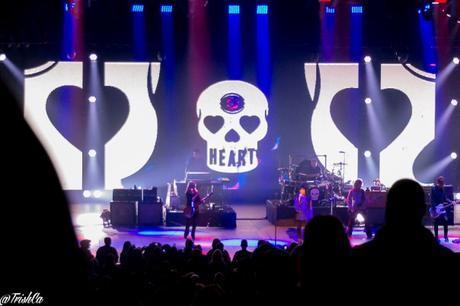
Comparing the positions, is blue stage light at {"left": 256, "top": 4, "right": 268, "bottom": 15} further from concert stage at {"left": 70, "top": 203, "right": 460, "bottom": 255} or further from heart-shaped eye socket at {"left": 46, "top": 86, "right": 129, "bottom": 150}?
concert stage at {"left": 70, "top": 203, "right": 460, "bottom": 255}

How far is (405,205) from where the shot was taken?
108 inches

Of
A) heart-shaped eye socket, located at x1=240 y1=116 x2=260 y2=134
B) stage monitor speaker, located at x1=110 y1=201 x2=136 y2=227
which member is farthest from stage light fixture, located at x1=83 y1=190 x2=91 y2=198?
heart-shaped eye socket, located at x1=240 y1=116 x2=260 y2=134

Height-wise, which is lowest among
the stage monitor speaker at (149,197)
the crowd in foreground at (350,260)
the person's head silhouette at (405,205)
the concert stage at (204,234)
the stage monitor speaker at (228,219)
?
the concert stage at (204,234)

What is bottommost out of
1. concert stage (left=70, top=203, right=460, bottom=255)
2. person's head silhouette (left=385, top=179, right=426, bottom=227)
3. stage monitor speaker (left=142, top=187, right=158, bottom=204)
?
concert stage (left=70, top=203, right=460, bottom=255)

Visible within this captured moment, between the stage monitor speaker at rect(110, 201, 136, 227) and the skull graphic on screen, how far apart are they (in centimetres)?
438

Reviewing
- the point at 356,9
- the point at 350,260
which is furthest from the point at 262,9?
the point at 350,260

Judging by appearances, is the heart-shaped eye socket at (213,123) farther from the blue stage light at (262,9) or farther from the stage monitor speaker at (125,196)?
the stage monitor speaker at (125,196)

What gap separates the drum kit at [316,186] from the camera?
13969mm

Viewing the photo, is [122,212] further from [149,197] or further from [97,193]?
[97,193]

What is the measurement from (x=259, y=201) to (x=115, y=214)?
5.61 metres

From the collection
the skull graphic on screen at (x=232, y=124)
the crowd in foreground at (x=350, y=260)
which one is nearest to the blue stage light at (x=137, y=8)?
the skull graphic on screen at (x=232, y=124)

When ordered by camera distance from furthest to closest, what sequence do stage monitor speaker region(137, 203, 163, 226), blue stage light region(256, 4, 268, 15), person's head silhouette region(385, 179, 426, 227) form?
1. blue stage light region(256, 4, 268, 15)
2. stage monitor speaker region(137, 203, 163, 226)
3. person's head silhouette region(385, 179, 426, 227)

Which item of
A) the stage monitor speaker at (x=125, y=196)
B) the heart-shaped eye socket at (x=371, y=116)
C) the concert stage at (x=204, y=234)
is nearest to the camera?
the concert stage at (x=204, y=234)

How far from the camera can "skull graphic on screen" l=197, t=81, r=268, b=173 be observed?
1775 centimetres
